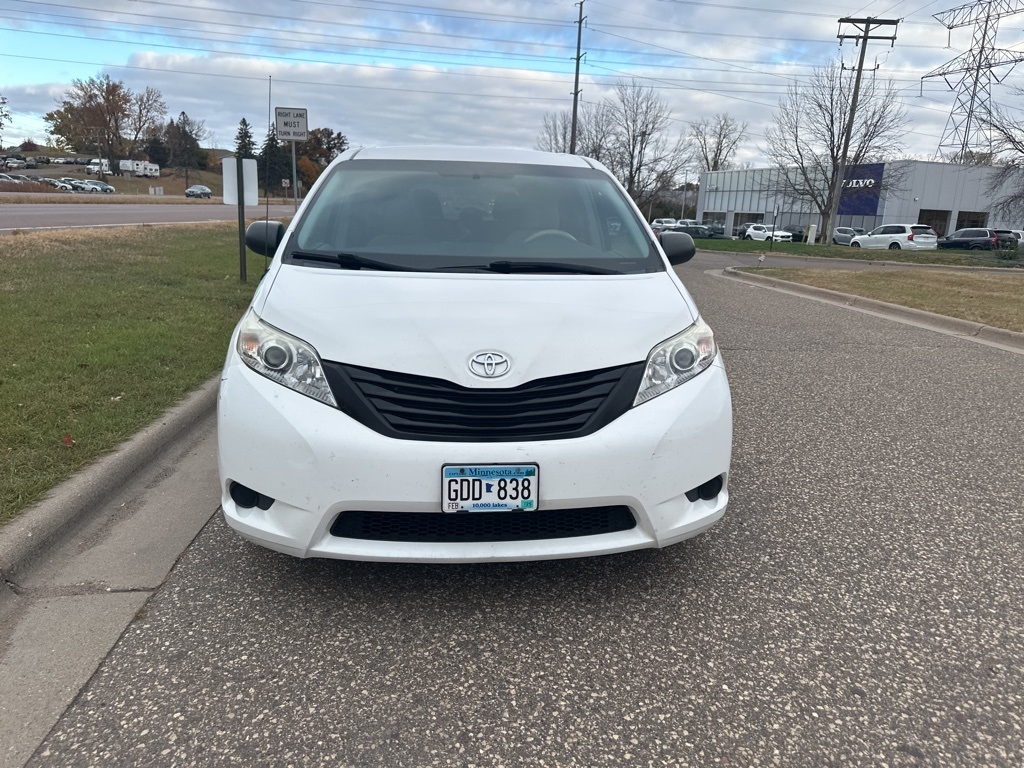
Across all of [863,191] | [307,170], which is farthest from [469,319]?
[307,170]

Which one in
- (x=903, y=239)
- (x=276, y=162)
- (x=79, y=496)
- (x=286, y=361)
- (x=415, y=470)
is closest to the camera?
(x=415, y=470)

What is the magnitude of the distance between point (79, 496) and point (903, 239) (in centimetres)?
3872

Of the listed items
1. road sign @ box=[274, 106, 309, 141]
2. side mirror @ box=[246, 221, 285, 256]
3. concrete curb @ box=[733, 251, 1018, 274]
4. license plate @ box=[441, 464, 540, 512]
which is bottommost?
license plate @ box=[441, 464, 540, 512]

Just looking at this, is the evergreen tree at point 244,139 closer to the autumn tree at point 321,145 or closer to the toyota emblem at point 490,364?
the autumn tree at point 321,145

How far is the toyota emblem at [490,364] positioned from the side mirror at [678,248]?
1.69 metres

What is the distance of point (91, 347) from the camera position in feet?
18.7

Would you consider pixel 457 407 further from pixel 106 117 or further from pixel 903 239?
pixel 106 117

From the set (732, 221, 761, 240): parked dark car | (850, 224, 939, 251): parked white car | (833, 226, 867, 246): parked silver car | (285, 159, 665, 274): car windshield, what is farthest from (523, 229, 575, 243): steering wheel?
(732, 221, 761, 240): parked dark car

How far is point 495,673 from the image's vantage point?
7.82 ft

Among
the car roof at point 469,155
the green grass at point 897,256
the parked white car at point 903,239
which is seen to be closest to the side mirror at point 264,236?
the car roof at point 469,155

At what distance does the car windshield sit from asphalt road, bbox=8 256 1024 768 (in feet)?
4.32

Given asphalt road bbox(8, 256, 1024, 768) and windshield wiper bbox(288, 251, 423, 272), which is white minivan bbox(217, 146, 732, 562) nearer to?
windshield wiper bbox(288, 251, 423, 272)

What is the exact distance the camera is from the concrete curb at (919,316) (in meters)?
8.68

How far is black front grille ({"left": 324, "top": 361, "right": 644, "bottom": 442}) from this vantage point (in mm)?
2482
